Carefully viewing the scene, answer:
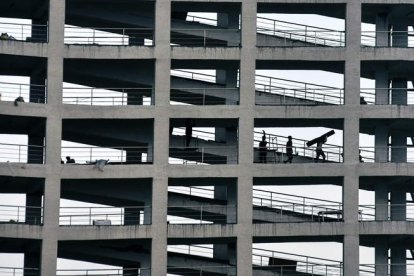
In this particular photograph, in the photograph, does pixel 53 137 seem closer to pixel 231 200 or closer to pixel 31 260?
pixel 31 260

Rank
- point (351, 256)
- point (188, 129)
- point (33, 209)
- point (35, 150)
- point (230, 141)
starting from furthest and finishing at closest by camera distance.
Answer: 1. point (35, 150)
2. point (230, 141)
3. point (33, 209)
4. point (188, 129)
5. point (351, 256)

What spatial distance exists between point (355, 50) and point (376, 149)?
21.6 feet

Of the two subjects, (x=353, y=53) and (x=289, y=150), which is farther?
(x=289, y=150)

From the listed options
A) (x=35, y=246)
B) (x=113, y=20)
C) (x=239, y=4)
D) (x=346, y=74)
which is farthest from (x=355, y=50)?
(x=35, y=246)

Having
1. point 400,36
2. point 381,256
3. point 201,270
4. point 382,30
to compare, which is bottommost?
point 201,270

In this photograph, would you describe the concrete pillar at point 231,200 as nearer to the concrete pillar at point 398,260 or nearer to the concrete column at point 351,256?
the concrete column at point 351,256

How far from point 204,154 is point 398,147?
12612 mm

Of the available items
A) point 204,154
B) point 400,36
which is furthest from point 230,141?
point 400,36

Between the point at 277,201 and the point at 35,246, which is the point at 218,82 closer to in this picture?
the point at 277,201

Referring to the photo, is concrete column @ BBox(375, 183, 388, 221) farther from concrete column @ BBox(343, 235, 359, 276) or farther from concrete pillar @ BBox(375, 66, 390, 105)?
concrete pillar @ BBox(375, 66, 390, 105)

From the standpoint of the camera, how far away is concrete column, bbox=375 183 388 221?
324 feet

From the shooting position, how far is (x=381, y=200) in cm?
9931

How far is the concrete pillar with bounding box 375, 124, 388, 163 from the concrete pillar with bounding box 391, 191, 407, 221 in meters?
3.31

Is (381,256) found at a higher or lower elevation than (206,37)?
lower
